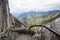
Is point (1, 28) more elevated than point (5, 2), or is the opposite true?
point (5, 2)

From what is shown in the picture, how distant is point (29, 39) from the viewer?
12.1 ft

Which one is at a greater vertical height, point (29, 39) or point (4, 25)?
point (4, 25)

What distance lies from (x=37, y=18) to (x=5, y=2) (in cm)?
200

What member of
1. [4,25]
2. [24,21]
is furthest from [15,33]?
[4,25]

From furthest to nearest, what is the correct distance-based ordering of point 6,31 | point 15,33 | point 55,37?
point 15,33
point 6,31
point 55,37

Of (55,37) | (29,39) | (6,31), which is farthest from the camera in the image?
(29,39)

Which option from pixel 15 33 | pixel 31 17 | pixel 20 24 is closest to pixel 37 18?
pixel 31 17

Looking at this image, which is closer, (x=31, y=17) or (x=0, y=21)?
(x=0, y=21)

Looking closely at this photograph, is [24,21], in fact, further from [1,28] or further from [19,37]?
[1,28]

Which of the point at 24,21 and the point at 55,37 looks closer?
the point at 55,37

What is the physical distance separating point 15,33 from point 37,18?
91cm

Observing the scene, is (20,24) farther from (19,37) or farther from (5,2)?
(5,2)

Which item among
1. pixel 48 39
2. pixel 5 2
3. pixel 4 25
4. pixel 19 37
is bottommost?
pixel 19 37

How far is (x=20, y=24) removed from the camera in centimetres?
457
